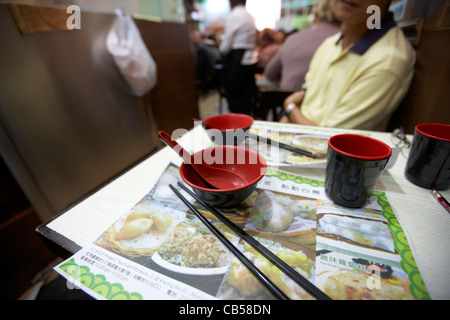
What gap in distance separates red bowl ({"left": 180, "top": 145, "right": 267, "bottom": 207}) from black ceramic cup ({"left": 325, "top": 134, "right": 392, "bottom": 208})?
0.15 m

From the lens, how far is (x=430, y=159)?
1.54ft

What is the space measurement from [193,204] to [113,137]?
155 cm

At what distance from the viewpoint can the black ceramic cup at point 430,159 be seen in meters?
0.45

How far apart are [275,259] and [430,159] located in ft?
1.43

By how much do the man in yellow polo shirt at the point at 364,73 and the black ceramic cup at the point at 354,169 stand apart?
0.44m

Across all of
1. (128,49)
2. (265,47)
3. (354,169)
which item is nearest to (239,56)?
(265,47)

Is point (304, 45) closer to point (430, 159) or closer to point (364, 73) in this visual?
point (364, 73)

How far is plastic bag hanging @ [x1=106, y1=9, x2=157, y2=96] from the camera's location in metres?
1.54

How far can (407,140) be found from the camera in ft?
2.33

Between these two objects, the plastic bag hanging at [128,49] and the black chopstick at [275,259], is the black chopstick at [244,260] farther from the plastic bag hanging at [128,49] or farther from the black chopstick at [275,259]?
the plastic bag hanging at [128,49]

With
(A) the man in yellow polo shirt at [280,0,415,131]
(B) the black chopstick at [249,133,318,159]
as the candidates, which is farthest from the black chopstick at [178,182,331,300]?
(A) the man in yellow polo shirt at [280,0,415,131]

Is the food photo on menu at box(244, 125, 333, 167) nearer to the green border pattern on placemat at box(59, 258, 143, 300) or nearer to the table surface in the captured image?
the table surface

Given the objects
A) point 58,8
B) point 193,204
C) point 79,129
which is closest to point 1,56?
point 58,8
